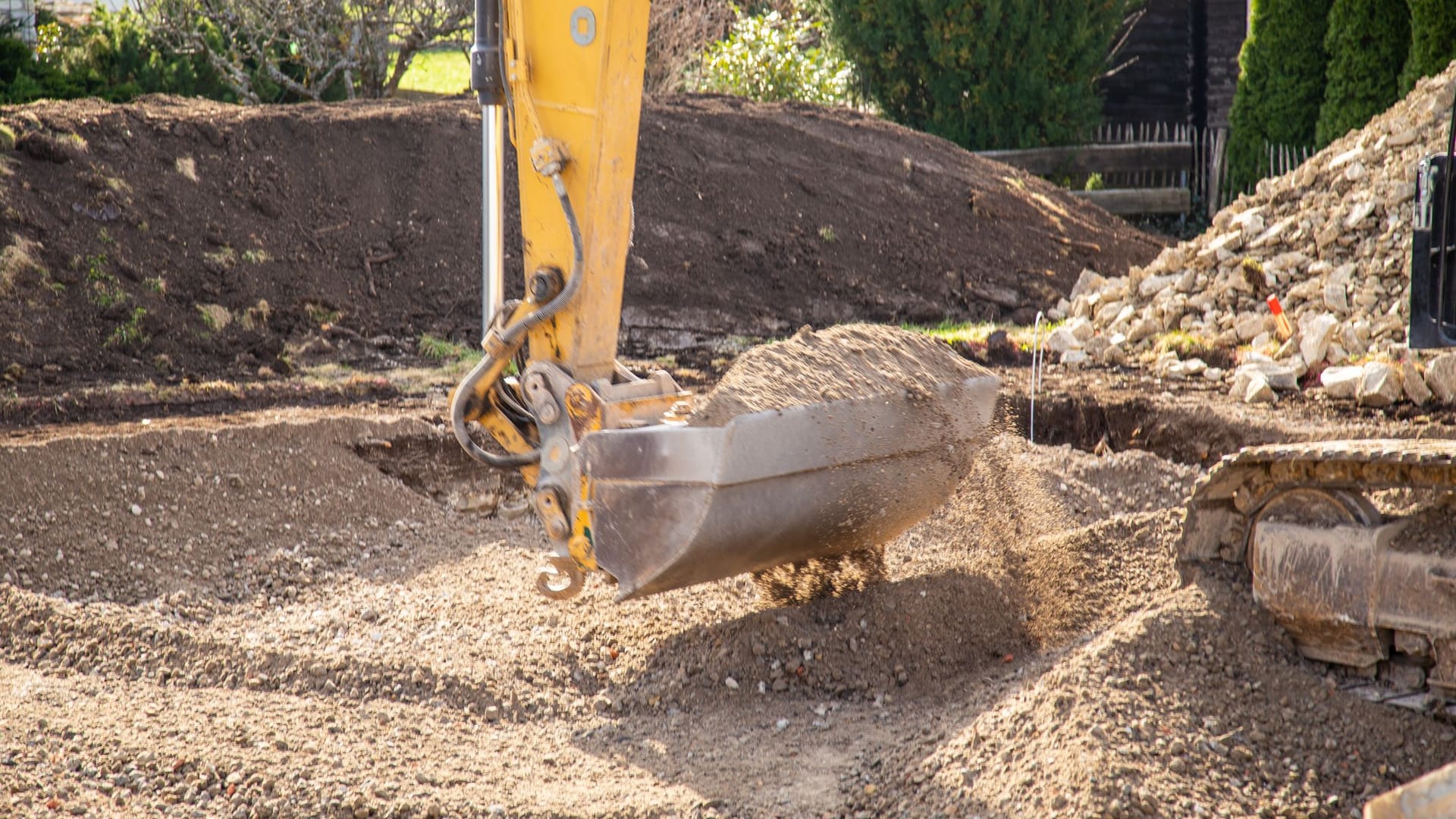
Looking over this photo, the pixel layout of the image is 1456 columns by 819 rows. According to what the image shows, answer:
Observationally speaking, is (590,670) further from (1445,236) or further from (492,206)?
(1445,236)

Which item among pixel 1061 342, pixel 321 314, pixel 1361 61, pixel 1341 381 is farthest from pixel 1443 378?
pixel 321 314

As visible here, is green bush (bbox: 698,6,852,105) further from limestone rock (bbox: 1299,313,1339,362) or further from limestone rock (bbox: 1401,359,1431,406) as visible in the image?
limestone rock (bbox: 1401,359,1431,406)

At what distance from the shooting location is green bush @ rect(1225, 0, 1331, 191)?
12.8 m

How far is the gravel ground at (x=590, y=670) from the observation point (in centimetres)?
329

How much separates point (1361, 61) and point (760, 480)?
35.7 feet

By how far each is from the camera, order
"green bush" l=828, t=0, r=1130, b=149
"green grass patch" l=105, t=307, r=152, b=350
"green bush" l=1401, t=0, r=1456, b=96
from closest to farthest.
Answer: "green grass patch" l=105, t=307, r=152, b=350, "green bush" l=1401, t=0, r=1456, b=96, "green bush" l=828, t=0, r=1130, b=149

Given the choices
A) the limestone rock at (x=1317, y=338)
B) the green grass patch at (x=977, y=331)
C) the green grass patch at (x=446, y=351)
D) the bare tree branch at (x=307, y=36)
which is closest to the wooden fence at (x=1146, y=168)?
the green grass patch at (x=977, y=331)

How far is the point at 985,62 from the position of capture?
13.8 m

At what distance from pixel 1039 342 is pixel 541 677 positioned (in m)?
5.62

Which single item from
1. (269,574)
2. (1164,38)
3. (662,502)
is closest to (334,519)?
(269,574)

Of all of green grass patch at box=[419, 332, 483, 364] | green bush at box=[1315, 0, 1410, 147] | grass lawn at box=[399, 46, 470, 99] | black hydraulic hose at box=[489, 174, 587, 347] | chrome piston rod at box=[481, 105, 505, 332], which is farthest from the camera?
grass lawn at box=[399, 46, 470, 99]

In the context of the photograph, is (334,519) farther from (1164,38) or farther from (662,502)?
(1164,38)

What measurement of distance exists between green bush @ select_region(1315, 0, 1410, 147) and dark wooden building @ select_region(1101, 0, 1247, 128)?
2647 millimetres

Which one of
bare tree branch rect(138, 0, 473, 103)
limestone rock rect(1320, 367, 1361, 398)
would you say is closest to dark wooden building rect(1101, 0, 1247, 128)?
bare tree branch rect(138, 0, 473, 103)
